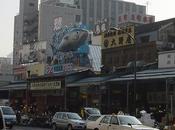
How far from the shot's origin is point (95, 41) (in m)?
85.1

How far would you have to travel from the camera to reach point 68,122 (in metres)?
36.1

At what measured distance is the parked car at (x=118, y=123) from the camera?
24.5 m

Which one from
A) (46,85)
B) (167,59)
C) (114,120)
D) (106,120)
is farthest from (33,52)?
(114,120)

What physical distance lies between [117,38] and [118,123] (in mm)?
42032

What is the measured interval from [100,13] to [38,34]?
1556 inches

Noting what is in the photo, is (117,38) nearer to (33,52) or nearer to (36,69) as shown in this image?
(36,69)

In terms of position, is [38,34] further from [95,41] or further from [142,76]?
[142,76]

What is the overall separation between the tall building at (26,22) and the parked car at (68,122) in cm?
10908

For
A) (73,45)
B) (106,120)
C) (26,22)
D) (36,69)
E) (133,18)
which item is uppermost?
(26,22)

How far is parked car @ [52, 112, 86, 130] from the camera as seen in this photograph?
117 ft

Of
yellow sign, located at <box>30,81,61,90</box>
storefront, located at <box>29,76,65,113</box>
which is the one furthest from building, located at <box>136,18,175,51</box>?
yellow sign, located at <box>30,81,61,90</box>

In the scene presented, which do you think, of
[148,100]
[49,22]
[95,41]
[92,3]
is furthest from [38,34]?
[148,100]

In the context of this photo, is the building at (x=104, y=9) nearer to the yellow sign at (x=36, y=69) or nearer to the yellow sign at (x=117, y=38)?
the yellow sign at (x=36, y=69)

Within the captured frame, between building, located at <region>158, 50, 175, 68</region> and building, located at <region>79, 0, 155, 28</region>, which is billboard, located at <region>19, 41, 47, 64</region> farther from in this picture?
building, located at <region>79, 0, 155, 28</region>
